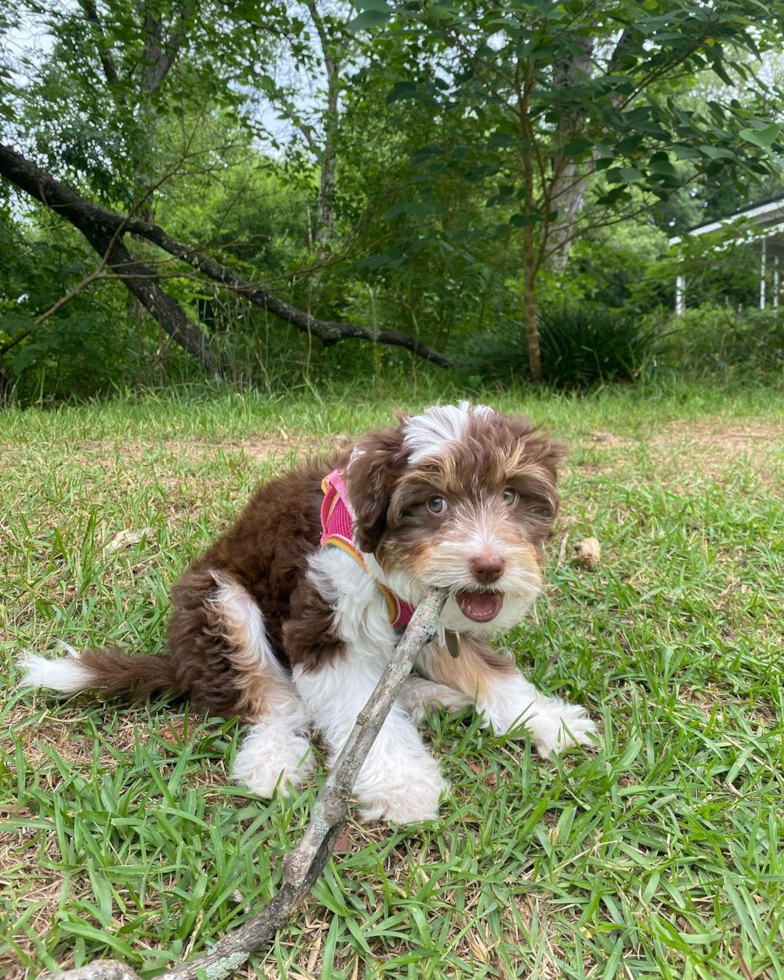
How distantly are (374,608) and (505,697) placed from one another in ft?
2.18

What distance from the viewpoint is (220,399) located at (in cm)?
693

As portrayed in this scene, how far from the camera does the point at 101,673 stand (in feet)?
8.11

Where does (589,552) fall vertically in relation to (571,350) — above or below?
below

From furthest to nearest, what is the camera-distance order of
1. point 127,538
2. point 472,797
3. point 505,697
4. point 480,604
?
point 127,538
point 505,697
point 472,797
point 480,604

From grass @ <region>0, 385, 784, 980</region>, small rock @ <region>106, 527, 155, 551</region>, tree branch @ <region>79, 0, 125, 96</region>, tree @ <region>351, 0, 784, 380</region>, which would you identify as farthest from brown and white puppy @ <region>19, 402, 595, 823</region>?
tree branch @ <region>79, 0, 125, 96</region>

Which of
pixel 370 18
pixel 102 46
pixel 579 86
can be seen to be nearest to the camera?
pixel 370 18

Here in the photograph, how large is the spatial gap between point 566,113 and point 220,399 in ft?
14.7

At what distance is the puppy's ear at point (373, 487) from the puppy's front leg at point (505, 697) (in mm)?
667

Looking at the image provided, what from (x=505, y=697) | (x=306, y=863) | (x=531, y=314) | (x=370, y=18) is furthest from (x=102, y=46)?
(x=306, y=863)

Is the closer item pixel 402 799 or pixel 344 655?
pixel 402 799

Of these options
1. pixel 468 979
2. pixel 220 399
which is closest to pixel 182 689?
pixel 468 979

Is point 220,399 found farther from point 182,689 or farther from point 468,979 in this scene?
point 468,979

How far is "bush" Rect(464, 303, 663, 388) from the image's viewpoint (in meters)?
8.82

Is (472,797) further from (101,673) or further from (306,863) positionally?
(101,673)
